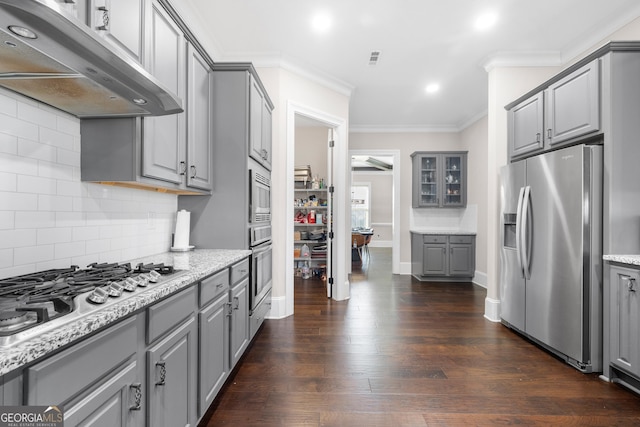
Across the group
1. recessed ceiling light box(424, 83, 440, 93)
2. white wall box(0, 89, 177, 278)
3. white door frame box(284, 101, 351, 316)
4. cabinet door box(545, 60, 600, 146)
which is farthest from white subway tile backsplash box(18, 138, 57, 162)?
recessed ceiling light box(424, 83, 440, 93)

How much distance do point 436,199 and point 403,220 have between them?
718mm

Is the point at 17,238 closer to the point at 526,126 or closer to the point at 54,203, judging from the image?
the point at 54,203

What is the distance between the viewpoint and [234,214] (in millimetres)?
2486

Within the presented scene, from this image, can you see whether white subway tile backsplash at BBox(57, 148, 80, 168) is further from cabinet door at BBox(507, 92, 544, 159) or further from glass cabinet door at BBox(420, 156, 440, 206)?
glass cabinet door at BBox(420, 156, 440, 206)

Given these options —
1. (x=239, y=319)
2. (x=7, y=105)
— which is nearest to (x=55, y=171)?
(x=7, y=105)

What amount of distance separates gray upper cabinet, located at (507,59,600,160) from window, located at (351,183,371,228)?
26.3ft

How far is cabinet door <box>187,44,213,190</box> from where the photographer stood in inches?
84.2

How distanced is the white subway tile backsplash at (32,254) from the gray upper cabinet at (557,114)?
3.49 meters

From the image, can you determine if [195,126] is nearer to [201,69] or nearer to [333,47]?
[201,69]

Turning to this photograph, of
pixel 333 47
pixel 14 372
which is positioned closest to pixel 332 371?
pixel 14 372

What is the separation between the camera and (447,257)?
5.38 metres

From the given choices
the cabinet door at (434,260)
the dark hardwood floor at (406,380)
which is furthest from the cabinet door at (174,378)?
the cabinet door at (434,260)

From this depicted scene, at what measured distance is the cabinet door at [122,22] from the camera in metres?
1.30

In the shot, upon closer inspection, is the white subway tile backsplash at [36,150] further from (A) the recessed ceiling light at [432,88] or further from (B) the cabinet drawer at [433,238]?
(B) the cabinet drawer at [433,238]
